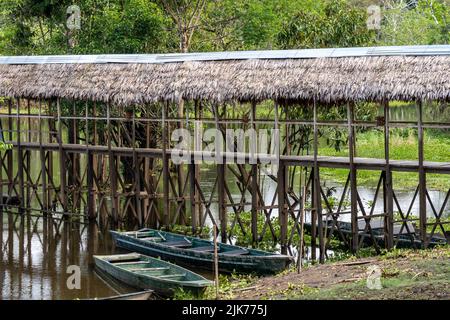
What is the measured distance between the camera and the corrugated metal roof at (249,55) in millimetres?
21303

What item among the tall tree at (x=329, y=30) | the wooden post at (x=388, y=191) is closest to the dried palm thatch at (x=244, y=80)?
the wooden post at (x=388, y=191)

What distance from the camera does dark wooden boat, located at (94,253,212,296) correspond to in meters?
18.4

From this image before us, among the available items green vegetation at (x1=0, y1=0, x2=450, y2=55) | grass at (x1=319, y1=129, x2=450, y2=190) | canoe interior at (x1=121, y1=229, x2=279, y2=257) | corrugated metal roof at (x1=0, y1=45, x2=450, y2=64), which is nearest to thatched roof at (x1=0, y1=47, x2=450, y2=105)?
corrugated metal roof at (x1=0, y1=45, x2=450, y2=64)

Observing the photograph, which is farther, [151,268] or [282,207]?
[282,207]

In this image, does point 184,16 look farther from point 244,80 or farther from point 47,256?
point 47,256

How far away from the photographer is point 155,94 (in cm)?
2505

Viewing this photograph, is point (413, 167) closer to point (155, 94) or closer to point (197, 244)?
point (197, 244)

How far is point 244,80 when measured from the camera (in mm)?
23281

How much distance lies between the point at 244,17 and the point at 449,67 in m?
13.3

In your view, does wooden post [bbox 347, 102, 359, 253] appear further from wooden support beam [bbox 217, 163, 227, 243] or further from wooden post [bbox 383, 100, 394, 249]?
wooden support beam [bbox 217, 163, 227, 243]

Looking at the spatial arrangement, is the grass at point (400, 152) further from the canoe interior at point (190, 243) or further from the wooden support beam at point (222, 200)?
the canoe interior at point (190, 243)

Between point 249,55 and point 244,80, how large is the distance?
919mm

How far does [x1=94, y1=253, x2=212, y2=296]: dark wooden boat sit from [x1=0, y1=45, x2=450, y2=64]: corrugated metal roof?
19.1 feet

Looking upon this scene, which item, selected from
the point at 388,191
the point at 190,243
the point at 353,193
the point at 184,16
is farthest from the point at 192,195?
the point at 184,16
